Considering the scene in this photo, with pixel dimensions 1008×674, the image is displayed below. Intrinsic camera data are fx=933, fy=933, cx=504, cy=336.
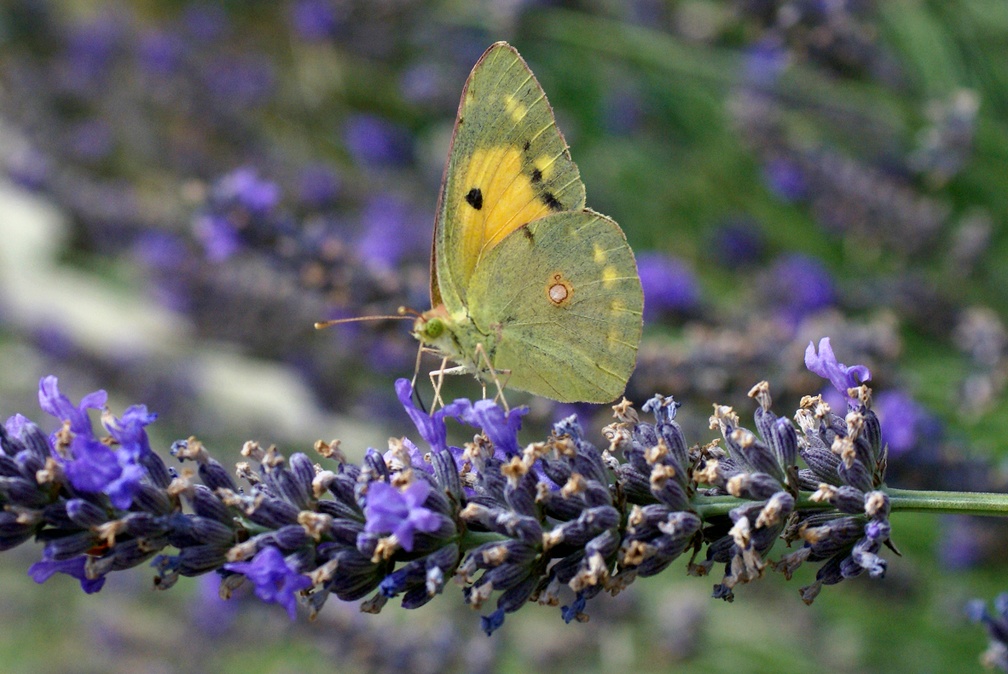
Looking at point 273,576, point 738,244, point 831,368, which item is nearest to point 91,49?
point 738,244

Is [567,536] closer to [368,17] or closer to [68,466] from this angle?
[68,466]

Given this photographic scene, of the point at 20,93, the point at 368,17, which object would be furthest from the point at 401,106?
the point at 20,93

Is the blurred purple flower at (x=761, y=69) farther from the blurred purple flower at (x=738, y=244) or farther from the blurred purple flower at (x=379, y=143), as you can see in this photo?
the blurred purple flower at (x=379, y=143)

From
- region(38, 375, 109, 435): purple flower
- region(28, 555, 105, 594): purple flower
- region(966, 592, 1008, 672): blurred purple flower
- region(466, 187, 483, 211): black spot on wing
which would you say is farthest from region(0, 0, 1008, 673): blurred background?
region(28, 555, 105, 594): purple flower

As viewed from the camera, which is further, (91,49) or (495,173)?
(91,49)

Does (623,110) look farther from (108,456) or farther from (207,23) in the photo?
(108,456)

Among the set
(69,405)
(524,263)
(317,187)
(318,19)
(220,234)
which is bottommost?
(69,405)
